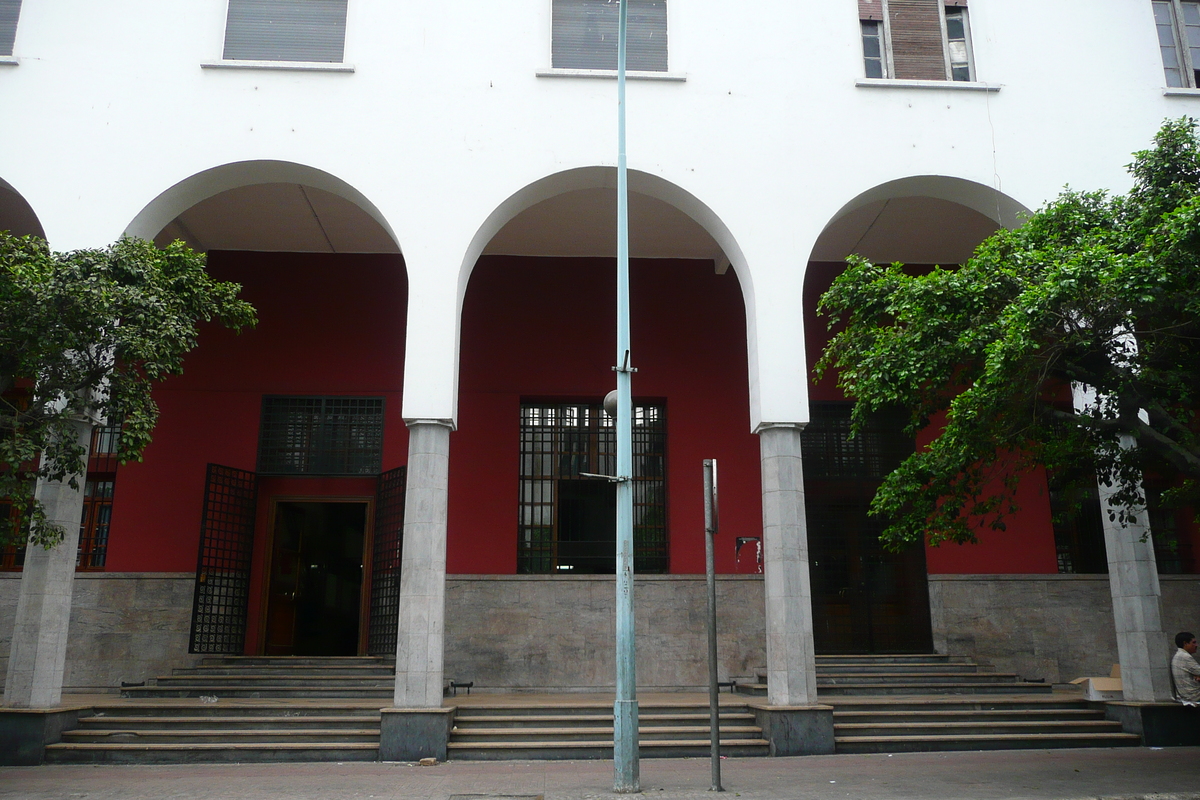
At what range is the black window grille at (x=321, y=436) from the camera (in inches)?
586

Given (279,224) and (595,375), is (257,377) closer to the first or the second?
(279,224)

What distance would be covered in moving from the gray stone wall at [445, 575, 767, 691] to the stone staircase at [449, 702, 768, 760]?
244cm

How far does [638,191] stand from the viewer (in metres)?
12.3

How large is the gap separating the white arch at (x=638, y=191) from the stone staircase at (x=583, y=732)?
383 cm

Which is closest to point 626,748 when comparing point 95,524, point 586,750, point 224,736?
point 586,750

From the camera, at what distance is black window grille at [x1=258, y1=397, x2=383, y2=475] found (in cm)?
1488

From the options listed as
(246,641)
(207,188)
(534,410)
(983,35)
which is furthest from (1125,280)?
(246,641)

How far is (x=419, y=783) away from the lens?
8.79 meters

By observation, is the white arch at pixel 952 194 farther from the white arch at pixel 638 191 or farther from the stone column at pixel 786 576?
the stone column at pixel 786 576

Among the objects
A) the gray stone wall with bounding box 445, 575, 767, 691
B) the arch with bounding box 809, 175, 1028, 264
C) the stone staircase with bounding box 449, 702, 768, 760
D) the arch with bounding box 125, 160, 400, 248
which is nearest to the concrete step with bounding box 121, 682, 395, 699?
the gray stone wall with bounding box 445, 575, 767, 691

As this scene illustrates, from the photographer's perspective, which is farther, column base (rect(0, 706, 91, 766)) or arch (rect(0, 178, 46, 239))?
arch (rect(0, 178, 46, 239))

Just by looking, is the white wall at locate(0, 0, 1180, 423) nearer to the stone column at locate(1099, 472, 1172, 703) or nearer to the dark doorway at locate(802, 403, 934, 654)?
the stone column at locate(1099, 472, 1172, 703)

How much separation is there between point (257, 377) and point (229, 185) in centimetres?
410

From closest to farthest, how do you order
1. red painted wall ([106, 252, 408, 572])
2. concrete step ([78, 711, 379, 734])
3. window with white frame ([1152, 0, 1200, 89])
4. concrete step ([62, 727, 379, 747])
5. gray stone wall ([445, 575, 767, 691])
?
concrete step ([62, 727, 379, 747])
concrete step ([78, 711, 379, 734])
window with white frame ([1152, 0, 1200, 89])
gray stone wall ([445, 575, 767, 691])
red painted wall ([106, 252, 408, 572])
